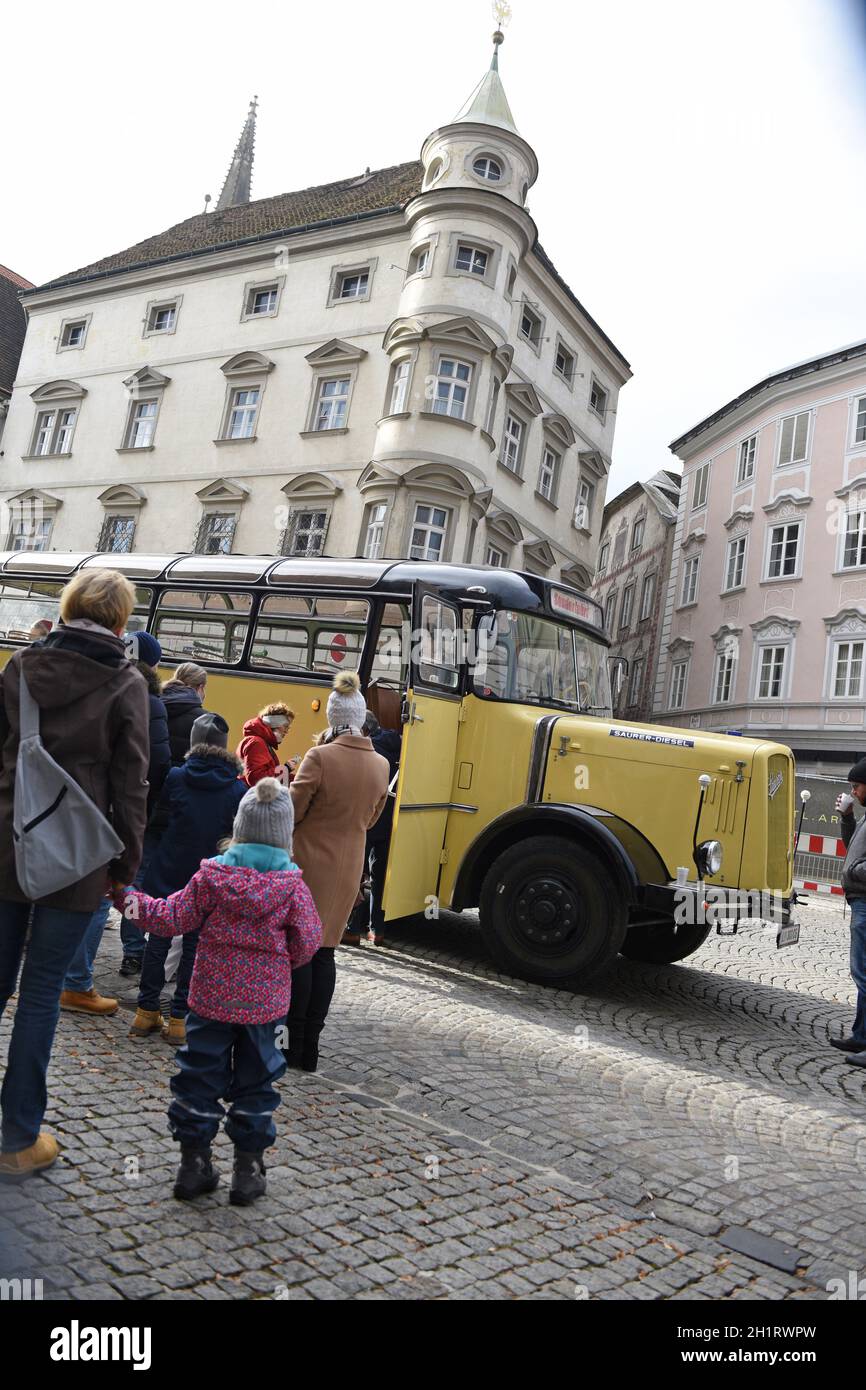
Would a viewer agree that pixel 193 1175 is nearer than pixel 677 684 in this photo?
Yes

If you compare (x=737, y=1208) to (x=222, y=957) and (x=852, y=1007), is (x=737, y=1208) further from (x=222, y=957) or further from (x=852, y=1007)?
(x=852, y=1007)

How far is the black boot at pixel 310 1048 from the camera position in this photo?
15.7 ft

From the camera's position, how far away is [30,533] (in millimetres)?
31609

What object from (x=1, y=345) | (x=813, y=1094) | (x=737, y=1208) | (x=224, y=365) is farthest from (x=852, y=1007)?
(x=1, y=345)

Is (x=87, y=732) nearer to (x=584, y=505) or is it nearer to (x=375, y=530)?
(x=375, y=530)

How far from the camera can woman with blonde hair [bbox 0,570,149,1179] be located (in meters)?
3.29

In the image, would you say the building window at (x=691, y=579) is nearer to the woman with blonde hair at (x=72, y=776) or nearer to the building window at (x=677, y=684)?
the building window at (x=677, y=684)

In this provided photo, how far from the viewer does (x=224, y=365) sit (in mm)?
28094

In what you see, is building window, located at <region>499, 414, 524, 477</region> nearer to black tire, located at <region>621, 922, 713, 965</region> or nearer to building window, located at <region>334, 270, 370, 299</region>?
building window, located at <region>334, 270, 370, 299</region>

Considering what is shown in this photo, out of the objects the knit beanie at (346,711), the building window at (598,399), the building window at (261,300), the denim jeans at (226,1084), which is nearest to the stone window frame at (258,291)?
the building window at (261,300)

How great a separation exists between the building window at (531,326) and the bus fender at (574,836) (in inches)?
856

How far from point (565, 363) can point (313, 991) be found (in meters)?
27.5

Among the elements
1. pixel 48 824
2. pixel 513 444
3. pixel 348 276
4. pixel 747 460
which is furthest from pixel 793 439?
pixel 48 824

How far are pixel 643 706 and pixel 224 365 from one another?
21.4 metres
